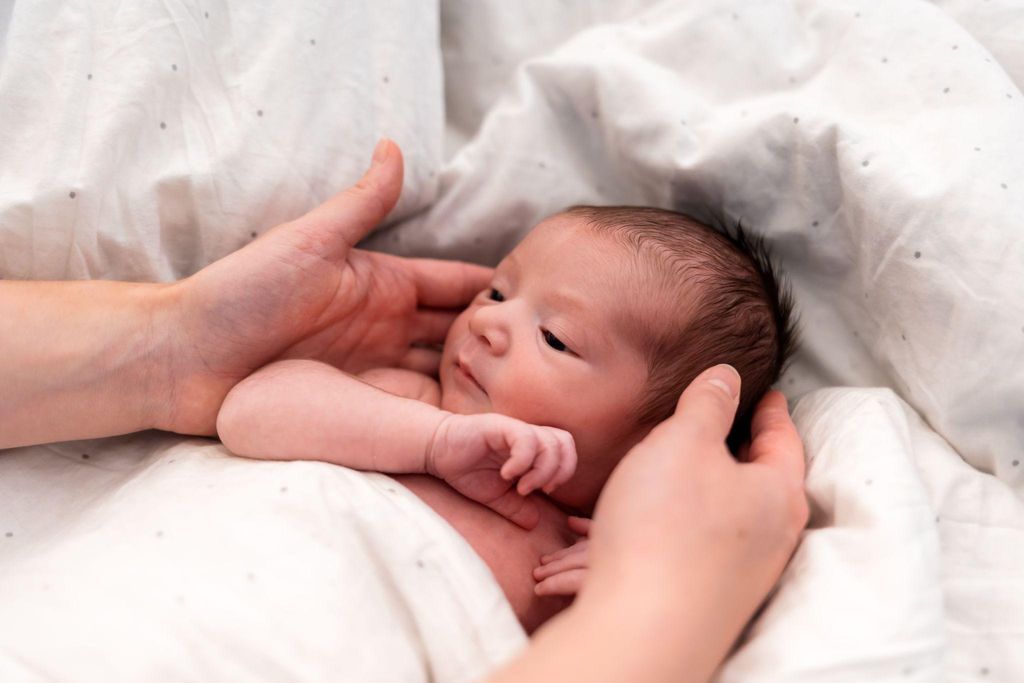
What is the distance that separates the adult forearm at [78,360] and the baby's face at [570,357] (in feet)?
1.38

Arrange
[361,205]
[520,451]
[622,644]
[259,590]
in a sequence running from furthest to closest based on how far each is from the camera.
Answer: [361,205] < [520,451] < [259,590] < [622,644]

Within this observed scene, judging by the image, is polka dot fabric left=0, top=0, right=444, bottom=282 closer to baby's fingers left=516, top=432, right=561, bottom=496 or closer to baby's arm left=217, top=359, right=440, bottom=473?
baby's arm left=217, top=359, right=440, bottom=473

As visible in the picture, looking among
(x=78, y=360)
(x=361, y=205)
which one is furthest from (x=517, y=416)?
(x=78, y=360)

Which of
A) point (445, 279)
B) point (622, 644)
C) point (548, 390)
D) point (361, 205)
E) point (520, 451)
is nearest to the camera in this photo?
point (622, 644)

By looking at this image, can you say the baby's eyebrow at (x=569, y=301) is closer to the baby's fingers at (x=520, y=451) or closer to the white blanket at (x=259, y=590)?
the baby's fingers at (x=520, y=451)

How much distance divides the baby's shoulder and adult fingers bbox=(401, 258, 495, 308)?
0.14 meters

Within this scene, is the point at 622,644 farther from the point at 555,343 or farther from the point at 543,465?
the point at 555,343

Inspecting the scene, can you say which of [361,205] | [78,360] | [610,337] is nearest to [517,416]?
[610,337]

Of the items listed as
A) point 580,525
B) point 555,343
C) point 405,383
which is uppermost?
point 555,343

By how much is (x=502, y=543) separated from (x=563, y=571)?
0.10m

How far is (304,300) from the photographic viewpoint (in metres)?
1.17

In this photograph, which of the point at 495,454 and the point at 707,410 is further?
the point at 495,454

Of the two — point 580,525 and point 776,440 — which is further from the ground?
point 776,440

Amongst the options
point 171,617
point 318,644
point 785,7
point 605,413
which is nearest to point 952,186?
point 785,7
